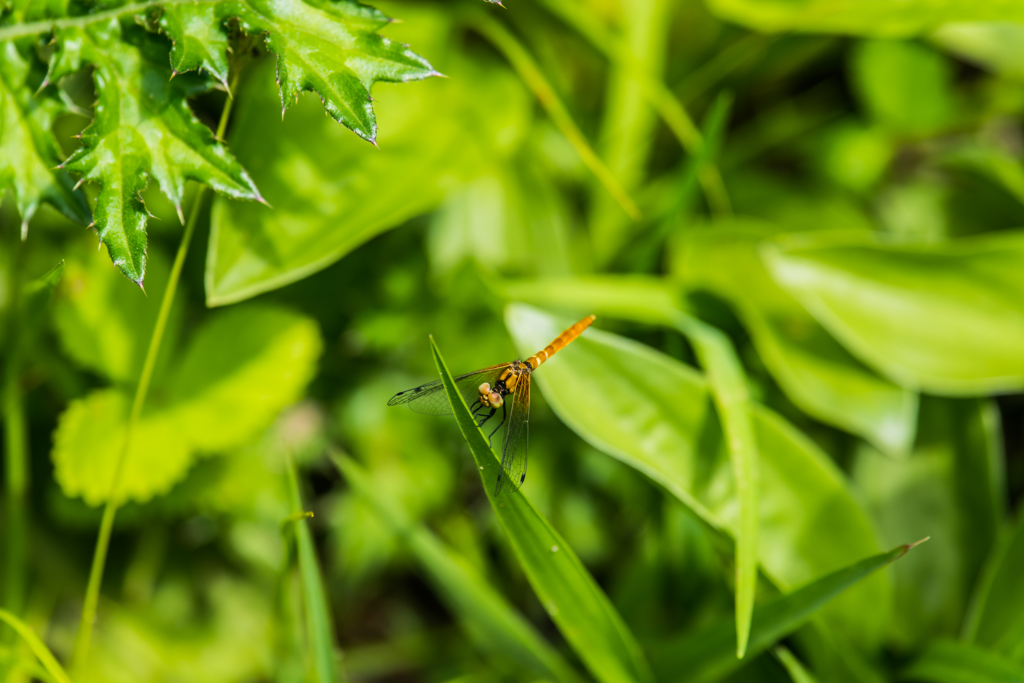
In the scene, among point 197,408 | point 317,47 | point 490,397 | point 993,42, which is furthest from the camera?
point 993,42

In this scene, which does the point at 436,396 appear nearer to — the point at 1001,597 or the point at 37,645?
the point at 37,645

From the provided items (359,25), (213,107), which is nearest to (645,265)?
(359,25)

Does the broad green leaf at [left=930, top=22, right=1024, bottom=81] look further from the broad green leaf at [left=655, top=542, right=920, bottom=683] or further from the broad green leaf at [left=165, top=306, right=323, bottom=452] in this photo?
→ the broad green leaf at [left=165, top=306, right=323, bottom=452]

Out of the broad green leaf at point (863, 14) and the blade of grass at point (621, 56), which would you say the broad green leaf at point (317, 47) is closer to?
the blade of grass at point (621, 56)

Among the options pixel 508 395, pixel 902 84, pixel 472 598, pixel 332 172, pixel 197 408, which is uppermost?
pixel 902 84

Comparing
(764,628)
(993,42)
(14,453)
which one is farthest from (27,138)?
(993,42)

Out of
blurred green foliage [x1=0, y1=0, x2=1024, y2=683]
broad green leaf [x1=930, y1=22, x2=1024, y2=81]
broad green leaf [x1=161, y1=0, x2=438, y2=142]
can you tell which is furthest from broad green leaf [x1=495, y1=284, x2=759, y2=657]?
broad green leaf [x1=930, y1=22, x2=1024, y2=81]

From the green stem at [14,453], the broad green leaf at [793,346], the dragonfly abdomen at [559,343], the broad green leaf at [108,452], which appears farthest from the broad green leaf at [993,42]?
the green stem at [14,453]
